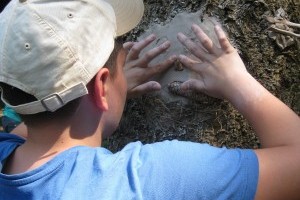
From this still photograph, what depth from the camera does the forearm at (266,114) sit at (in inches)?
46.1

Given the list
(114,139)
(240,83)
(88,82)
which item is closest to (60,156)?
(88,82)

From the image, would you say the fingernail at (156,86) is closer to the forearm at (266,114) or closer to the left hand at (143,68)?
the left hand at (143,68)

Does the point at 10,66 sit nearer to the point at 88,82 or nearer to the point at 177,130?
the point at 88,82

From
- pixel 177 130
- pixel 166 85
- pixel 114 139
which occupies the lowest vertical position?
pixel 114 139

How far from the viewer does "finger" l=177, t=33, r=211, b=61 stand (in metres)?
1.43

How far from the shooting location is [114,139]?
68.4 inches

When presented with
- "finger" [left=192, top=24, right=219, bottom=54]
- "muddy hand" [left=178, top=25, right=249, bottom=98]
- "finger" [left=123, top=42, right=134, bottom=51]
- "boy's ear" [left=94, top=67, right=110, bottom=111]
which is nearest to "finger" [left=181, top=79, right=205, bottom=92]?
"muddy hand" [left=178, top=25, right=249, bottom=98]

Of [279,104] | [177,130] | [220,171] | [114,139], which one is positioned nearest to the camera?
[220,171]

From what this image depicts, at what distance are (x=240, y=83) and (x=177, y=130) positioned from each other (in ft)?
1.02

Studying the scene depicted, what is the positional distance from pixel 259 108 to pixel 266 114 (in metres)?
0.03

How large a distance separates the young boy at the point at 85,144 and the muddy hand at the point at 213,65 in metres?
0.19

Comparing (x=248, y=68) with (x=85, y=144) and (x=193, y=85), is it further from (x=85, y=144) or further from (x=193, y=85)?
(x=85, y=144)

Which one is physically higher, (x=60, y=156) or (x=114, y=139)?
(x=60, y=156)

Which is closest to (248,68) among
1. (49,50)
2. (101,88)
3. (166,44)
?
(166,44)
